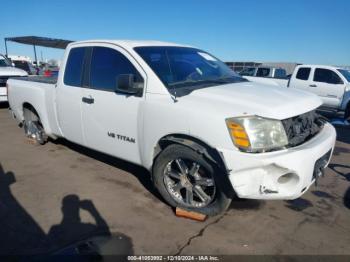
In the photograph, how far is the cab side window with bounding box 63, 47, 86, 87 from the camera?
4423mm

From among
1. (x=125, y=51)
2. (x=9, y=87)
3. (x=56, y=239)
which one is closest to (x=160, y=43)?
(x=125, y=51)

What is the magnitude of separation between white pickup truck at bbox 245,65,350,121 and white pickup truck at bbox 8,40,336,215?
761 cm

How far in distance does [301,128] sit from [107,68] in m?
2.48

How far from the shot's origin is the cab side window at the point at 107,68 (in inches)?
A: 149

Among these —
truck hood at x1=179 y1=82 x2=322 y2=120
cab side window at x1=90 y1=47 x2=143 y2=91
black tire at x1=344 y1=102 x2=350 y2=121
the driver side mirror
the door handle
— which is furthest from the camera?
black tire at x1=344 y1=102 x2=350 y2=121

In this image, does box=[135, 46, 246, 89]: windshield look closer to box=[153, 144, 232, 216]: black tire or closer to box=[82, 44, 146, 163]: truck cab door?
box=[82, 44, 146, 163]: truck cab door

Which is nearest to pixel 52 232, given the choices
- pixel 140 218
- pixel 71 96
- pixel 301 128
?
pixel 140 218

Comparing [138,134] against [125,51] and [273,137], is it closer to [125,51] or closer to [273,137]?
[125,51]

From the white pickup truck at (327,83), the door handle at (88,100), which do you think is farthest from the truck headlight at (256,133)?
the white pickup truck at (327,83)

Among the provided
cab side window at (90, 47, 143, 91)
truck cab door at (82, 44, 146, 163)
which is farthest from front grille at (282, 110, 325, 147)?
cab side window at (90, 47, 143, 91)

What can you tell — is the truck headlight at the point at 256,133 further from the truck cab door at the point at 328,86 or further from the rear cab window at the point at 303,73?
the rear cab window at the point at 303,73

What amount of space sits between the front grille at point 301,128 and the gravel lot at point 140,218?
0.92 m

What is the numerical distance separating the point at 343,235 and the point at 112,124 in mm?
2831

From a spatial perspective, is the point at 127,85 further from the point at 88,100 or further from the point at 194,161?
the point at 194,161
